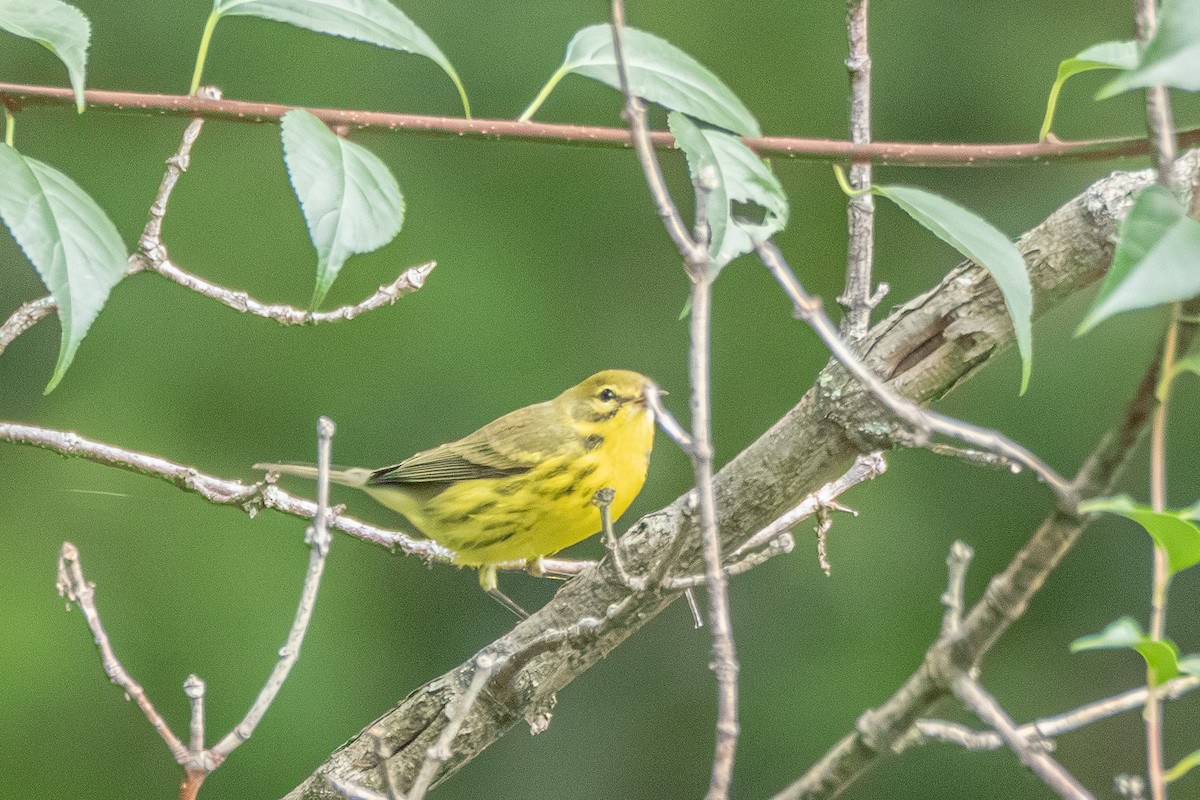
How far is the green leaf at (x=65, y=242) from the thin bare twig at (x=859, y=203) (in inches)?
33.8

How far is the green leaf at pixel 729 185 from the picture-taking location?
928mm

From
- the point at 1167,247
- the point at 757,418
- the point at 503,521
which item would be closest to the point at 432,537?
the point at 503,521

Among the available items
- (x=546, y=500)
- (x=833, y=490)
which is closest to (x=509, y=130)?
(x=833, y=490)

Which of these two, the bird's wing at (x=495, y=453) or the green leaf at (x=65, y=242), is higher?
the green leaf at (x=65, y=242)

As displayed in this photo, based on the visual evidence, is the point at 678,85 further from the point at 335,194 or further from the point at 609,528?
the point at 609,528

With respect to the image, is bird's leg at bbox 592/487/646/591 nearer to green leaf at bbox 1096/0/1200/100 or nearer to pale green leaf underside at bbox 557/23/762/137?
pale green leaf underside at bbox 557/23/762/137

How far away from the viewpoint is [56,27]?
1.05 meters

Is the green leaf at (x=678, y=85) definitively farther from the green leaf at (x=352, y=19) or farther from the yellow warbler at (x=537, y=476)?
the yellow warbler at (x=537, y=476)

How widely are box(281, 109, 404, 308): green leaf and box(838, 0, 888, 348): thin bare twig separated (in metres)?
0.68

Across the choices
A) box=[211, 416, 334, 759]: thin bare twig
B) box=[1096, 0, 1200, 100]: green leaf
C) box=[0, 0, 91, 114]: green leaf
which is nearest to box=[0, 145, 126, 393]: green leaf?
box=[0, 0, 91, 114]: green leaf

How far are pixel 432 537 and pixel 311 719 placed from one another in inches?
32.1

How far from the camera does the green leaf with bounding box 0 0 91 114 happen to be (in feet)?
3.30

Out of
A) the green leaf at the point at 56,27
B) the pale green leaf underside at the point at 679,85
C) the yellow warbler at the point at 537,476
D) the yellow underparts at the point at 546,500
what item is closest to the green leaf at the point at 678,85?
the pale green leaf underside at the point at 679,85

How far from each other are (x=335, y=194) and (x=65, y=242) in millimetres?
213
